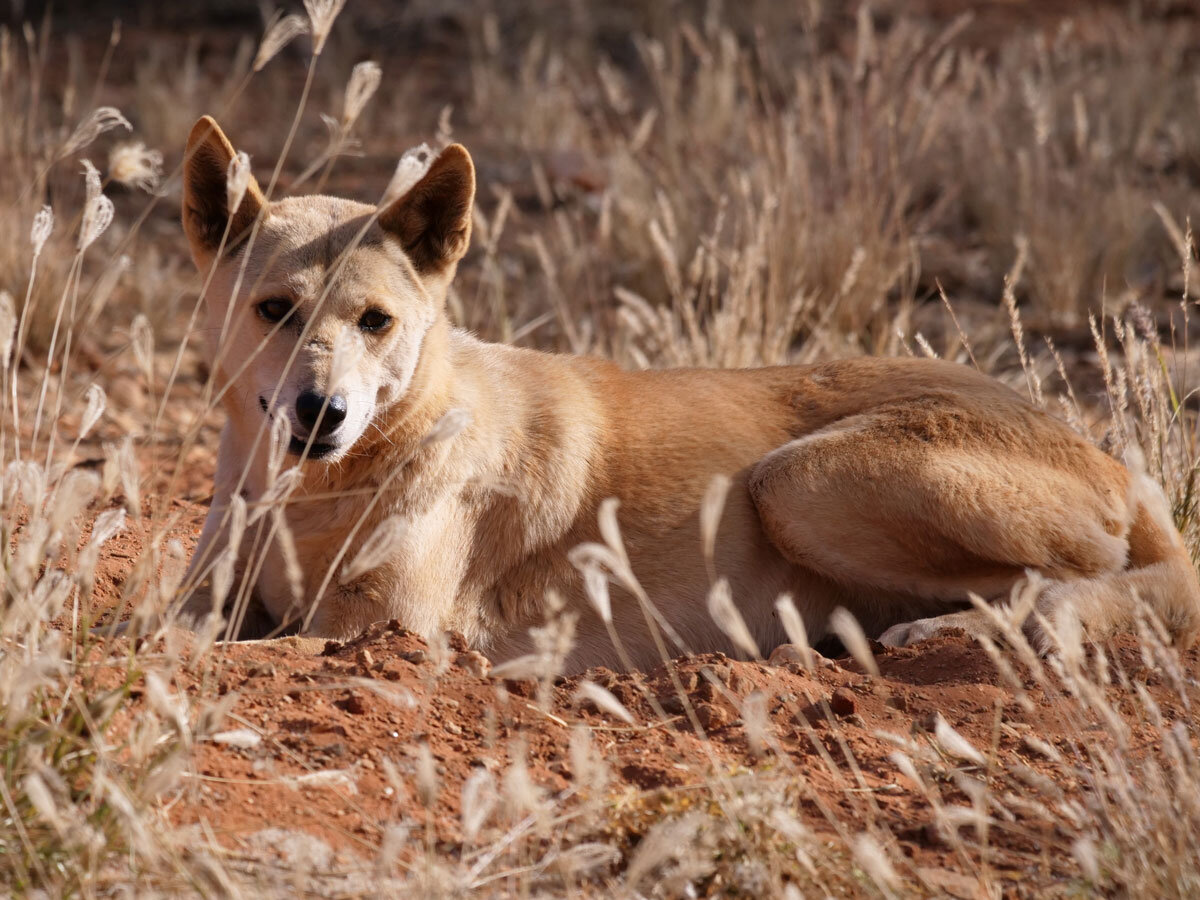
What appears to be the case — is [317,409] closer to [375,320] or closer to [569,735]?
[375,320]

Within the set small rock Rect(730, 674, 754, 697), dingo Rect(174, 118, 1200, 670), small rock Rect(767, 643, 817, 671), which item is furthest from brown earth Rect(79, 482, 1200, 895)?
dingo Rect(174, 118, 1200, 670)

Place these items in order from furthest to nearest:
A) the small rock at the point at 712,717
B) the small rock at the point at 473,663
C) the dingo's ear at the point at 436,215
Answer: the dingo's ear at the point at 436,215
the small rock at the point at 473,663
the small rock at the point at 712,717

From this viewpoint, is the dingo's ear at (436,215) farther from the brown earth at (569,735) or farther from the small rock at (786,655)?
the small rock at (786,655)

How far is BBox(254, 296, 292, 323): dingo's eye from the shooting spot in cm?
358

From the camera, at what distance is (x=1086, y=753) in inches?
118

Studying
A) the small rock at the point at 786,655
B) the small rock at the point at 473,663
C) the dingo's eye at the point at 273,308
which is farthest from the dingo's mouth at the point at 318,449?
the small rock at the point at 786,655

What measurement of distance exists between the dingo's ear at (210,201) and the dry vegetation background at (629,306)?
334 mm

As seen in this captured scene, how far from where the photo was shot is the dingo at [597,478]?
3670mm

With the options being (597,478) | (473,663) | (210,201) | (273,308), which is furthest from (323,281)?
(473,663)

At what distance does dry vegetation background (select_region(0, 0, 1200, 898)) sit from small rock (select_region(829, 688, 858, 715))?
90 mm

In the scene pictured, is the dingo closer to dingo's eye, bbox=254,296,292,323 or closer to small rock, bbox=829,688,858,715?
dingo's eye, bbox=254,296,292,323

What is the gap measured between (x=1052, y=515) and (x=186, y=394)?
14.6 ft

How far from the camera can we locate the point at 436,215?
392 centimetres

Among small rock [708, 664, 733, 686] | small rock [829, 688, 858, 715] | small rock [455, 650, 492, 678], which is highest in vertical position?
small rock [455, 650, 492, 678]
